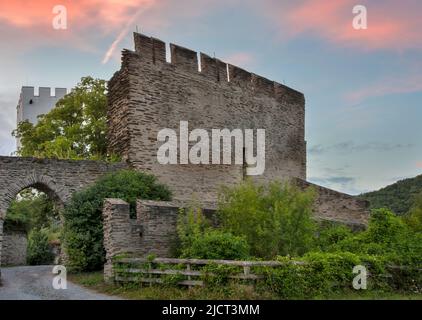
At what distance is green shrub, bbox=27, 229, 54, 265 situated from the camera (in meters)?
27.8

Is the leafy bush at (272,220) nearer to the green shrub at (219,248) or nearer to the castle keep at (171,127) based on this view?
the green shrub at (219,248)

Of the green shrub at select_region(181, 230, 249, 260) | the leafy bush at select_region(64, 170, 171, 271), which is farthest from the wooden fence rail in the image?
the leafy bush at select_region(64, 170, 171, 271)

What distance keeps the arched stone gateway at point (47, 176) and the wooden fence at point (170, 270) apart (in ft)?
16.3

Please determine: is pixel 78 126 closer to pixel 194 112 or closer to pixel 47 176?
pixel 194 112

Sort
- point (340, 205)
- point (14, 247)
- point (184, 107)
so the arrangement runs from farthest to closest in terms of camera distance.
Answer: point (14, 247) → point (340, 205) → point (184, 107)

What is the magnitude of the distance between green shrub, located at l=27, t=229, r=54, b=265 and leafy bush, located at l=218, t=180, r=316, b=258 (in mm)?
15169

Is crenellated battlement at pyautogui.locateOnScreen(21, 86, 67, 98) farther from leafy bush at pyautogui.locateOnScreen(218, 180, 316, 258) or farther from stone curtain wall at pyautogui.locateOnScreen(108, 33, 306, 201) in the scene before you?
leafy bush at pyautogui.locateOnScreen(218, 180, 316, 258)

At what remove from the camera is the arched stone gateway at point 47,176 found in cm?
1736

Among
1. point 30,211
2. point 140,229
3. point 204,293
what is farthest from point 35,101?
point 204,293

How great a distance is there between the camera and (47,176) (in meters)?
18.0

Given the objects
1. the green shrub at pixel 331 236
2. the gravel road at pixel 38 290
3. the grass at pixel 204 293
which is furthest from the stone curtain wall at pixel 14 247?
the green shrub at pixel 331 236

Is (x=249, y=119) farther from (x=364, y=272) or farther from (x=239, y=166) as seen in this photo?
(x=364, y=272)

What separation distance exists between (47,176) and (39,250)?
A: 11437 millimetres
